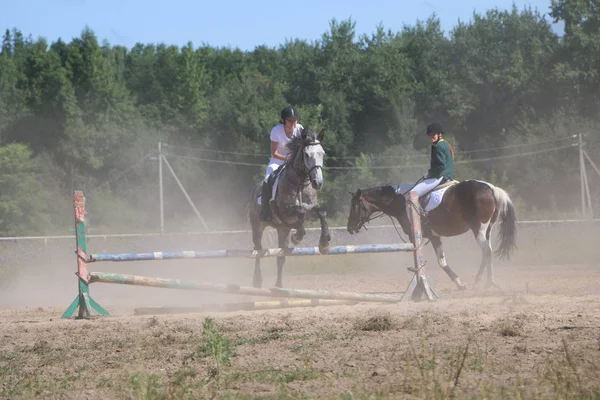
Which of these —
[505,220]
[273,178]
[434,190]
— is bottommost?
[505,220]

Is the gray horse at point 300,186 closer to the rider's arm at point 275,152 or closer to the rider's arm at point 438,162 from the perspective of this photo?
the rider's arm at point 275,152

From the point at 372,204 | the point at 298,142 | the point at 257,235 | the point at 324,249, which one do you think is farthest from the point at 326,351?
the point at 372,204

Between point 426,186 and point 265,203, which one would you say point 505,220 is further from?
point 265,203

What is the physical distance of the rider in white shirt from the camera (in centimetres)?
1351

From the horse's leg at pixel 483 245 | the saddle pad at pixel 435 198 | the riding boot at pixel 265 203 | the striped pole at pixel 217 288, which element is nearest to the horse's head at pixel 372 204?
the saddle pad at pixel 435 198

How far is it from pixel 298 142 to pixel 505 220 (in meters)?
4.42

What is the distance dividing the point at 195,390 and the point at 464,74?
182 ft

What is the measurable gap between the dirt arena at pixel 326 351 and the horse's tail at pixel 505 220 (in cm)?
72

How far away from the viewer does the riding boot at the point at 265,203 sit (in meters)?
13.5

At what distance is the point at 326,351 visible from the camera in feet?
25.0

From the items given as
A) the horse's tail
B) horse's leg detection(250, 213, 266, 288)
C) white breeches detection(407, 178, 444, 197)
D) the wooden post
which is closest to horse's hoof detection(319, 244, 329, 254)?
horse's leg detection(250, 213, 266, 288)

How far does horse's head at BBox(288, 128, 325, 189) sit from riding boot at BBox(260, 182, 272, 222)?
2.86 ft

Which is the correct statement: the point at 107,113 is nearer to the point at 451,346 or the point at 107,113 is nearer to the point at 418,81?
the point at 418,81

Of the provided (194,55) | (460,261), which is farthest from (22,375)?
(194,55)
